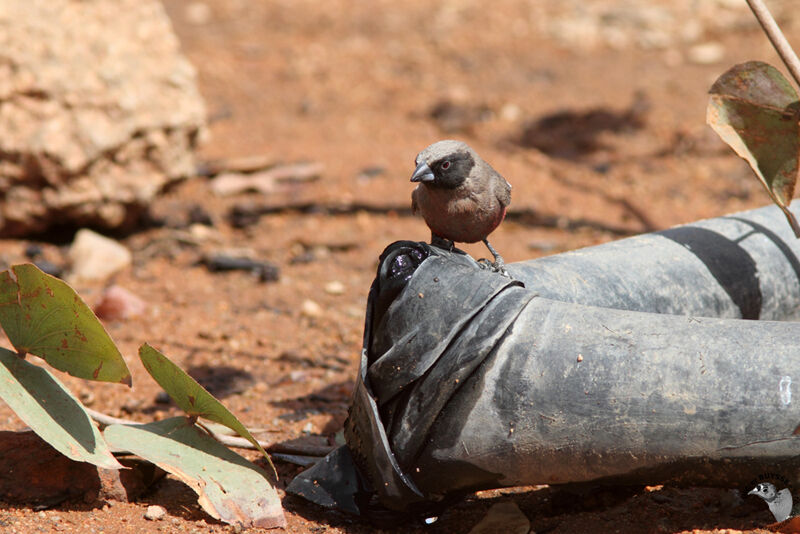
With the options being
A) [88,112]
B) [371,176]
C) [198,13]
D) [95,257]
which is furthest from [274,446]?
[198,13]

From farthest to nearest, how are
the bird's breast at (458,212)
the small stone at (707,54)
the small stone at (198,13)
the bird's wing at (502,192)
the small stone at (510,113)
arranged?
1. the small stone at (198,13)
2. the small stone at (707,54)
3. the small stone at (510,113)
4. the bird's wing at (502,192)
5. the bird's breast at (458,212)

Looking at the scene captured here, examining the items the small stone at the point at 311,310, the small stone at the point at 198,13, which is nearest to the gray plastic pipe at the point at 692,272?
the small stone at the point at 311,310

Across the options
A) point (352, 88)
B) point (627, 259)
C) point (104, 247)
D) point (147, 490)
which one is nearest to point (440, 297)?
point (627, 259)

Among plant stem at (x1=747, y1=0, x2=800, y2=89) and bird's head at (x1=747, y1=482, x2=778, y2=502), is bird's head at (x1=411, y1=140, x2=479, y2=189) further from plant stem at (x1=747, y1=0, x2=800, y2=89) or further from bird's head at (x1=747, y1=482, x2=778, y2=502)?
bird's head at (x1=747, y1=482, x2=778, y2=502)

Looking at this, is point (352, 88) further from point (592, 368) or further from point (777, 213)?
point (592, 368)

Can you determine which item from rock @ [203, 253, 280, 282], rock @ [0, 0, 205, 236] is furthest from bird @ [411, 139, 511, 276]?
rock @ [0, 0, 205, 236]

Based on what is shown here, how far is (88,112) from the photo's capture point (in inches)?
188

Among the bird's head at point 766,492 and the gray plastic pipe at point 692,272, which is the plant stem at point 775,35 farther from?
the bird's head at point 766,492

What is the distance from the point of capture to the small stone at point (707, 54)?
766 centimetres

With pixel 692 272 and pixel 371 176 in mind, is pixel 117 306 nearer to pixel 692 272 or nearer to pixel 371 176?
pixel 371 176

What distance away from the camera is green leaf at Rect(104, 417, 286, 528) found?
2.46 metres

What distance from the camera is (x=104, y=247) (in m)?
4.89

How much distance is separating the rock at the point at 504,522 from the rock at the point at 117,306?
2.28m

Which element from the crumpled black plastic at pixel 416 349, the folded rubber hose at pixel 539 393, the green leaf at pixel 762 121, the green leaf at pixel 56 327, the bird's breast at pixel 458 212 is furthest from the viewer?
the bird's breast at pixel 458 212
